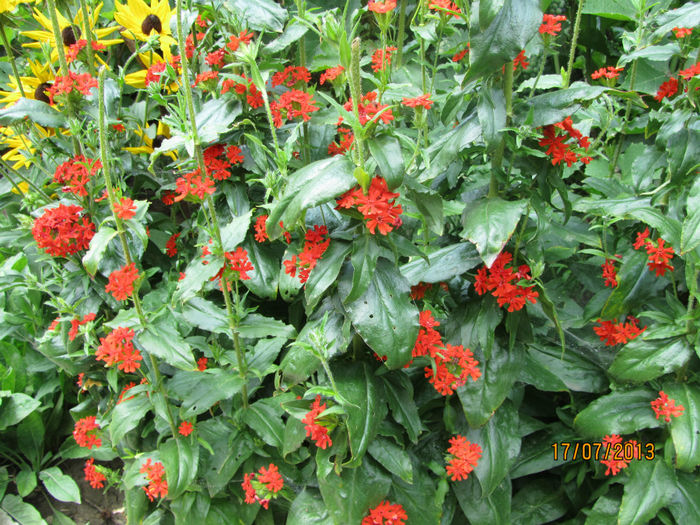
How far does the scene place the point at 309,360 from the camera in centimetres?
139

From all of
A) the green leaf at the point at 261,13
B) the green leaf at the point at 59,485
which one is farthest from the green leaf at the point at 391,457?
the green leaf at the point at 59,485

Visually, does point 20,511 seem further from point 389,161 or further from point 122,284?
point 389,161

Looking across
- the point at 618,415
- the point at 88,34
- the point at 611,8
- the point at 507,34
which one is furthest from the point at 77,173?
the point at 611,8

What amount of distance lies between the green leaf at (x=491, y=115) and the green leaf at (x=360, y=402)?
0.62m

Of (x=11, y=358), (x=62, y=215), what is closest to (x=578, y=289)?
(x=62, y=215)

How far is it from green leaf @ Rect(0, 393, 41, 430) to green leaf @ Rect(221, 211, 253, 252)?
1306 mm

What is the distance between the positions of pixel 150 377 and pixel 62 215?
556mm

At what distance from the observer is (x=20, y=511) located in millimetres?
2139

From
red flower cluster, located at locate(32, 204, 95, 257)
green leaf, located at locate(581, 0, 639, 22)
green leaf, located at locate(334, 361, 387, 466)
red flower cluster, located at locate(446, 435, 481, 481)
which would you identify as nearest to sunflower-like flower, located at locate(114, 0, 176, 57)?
red flower cluster, located at locate(32, 204, 95, 257)

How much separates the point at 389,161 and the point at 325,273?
295 millimetres

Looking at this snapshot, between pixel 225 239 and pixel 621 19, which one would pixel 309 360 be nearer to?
pixel 225 239

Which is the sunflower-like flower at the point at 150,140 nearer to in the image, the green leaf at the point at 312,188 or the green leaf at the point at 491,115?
the green leaf at the point at 312,188

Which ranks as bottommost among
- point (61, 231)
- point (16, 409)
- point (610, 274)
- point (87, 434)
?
point (16, 409)

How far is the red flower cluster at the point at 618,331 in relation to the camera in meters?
1.56
